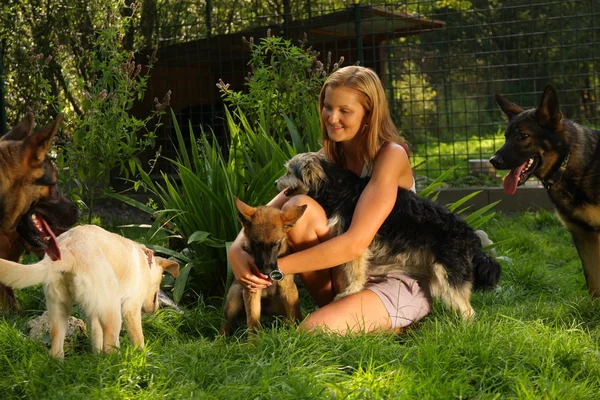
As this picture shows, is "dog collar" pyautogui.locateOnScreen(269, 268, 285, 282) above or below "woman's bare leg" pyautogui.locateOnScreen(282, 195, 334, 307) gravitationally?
below

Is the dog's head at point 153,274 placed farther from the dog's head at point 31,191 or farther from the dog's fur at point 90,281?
the dog's head at point 31,191

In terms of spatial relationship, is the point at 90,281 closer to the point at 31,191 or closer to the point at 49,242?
the point at 49,242

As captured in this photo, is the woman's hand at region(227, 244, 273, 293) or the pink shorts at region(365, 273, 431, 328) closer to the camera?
the woman's hand at region(227, 244, 273, 293)

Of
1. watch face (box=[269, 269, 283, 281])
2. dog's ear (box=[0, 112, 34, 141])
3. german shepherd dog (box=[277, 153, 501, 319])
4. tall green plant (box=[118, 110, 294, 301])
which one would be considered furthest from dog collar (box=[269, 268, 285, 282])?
dog's ear (box=[0, 112, 34, 141])

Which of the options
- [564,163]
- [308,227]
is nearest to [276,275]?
[308,227]

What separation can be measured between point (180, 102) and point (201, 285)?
5.30 meters

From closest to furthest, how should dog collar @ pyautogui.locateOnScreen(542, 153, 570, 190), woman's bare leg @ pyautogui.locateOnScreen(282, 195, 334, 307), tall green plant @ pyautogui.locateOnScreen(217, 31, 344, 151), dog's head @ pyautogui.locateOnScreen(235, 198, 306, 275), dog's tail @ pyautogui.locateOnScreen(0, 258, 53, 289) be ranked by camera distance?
dog's tail @ pyautogui.locateOnScreen(0, 258, 53, 289)
dog's head @ pyautogui.locateOnScreen(235, 198, 306, 275)
woman's bare leg @ pyautogui.locateOnScreen(282, 195, 334, 307)
dog collar @ pyautogui.locateOnScreen(542, 153, 570, 190)
tall green plant @ pyautogui.locateOnScreen(217, 31, 344, 151)

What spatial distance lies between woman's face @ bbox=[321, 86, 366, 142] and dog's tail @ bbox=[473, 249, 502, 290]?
1036mm

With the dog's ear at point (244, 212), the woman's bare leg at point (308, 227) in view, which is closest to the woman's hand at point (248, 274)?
the dog's ear at point (244, 212)

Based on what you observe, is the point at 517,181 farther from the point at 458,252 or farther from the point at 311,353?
the point at 311,353

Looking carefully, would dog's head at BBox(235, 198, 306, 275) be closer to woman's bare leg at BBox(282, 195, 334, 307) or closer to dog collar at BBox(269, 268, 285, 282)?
dog collar at BBox(269, 268, 285, 282)

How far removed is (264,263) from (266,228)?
181mm

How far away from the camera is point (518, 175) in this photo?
545 cm

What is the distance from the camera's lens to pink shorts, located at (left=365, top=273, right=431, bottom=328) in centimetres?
435
